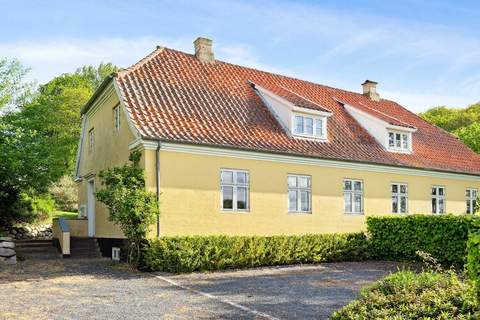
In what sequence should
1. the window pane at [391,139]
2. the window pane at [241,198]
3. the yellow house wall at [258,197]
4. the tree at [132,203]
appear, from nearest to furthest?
the tree at [132,203] < the yellow house wall at [258,197] < the window pane at [241,198] < the window pane at [391,139]

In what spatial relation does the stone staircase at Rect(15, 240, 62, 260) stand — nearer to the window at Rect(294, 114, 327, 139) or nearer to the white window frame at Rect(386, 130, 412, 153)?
the window at Rect(294, 114, 327, 139)

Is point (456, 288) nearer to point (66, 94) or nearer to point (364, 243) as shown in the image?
point (364, 243)

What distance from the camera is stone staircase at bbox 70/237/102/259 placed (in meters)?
19.3

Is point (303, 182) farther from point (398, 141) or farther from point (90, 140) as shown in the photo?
point (90, 140)

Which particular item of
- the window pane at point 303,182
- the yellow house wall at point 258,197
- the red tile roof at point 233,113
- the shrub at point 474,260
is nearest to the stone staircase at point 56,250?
the yellow house wall at point 258,197

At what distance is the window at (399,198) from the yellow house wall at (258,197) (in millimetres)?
232

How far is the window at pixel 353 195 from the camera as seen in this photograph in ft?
66.3

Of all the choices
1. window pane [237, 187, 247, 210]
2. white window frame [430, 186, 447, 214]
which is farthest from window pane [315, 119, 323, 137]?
white window frame [430, 186, 447, 214]

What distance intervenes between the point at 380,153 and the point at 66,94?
33209 mm

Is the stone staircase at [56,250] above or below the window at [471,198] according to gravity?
below

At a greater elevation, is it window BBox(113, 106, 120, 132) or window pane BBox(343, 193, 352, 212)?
window BBox(113, 106, 120, 132)

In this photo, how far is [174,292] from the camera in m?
10.9

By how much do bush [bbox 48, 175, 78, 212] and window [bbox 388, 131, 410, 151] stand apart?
24.6 m

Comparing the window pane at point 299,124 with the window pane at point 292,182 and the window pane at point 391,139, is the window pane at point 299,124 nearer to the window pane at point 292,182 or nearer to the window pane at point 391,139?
the window pane at point 292,182
